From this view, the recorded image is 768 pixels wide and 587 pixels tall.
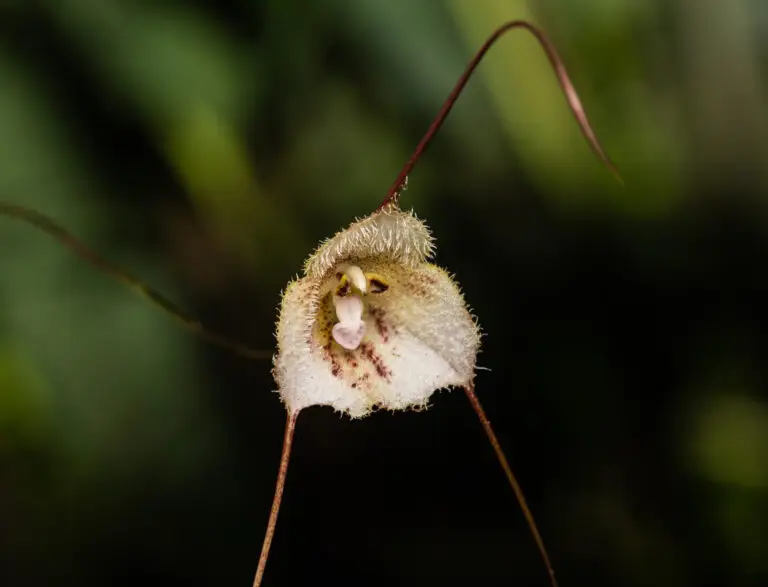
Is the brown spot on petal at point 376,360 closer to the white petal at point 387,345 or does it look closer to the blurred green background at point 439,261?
the white petal at point 387,345

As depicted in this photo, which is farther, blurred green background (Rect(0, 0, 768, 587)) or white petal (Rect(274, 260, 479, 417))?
blurred green background (Rect(0, 0, 768, 587))

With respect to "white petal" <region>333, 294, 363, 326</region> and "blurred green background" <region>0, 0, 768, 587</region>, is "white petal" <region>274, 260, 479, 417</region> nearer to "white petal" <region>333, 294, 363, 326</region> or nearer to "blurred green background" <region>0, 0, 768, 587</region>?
"white petal" <region>333, 294, 363, 326</region>

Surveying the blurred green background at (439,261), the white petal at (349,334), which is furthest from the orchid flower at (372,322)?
the blurred green background at (439,261)

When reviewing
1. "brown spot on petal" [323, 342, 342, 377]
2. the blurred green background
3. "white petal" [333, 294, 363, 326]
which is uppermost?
the blurred green background

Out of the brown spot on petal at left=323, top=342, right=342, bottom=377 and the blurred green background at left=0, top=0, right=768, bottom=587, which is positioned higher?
the blurred green background at left=0, top=0, right=768, bottom=587

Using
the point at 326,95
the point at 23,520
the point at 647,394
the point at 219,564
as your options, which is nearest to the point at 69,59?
the point at 326,95

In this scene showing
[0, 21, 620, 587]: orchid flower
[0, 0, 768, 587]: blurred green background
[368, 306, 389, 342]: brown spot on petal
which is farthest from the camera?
[0, 0, 768, 587]: blurred green background

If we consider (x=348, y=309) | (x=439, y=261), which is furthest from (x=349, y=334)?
(x=439, y=261)

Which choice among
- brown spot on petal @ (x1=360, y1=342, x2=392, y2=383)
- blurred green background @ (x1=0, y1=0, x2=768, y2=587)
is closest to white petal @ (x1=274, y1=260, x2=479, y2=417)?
brown spot on petal @ (x1=360, y1=342, x2=392, y2=383)
